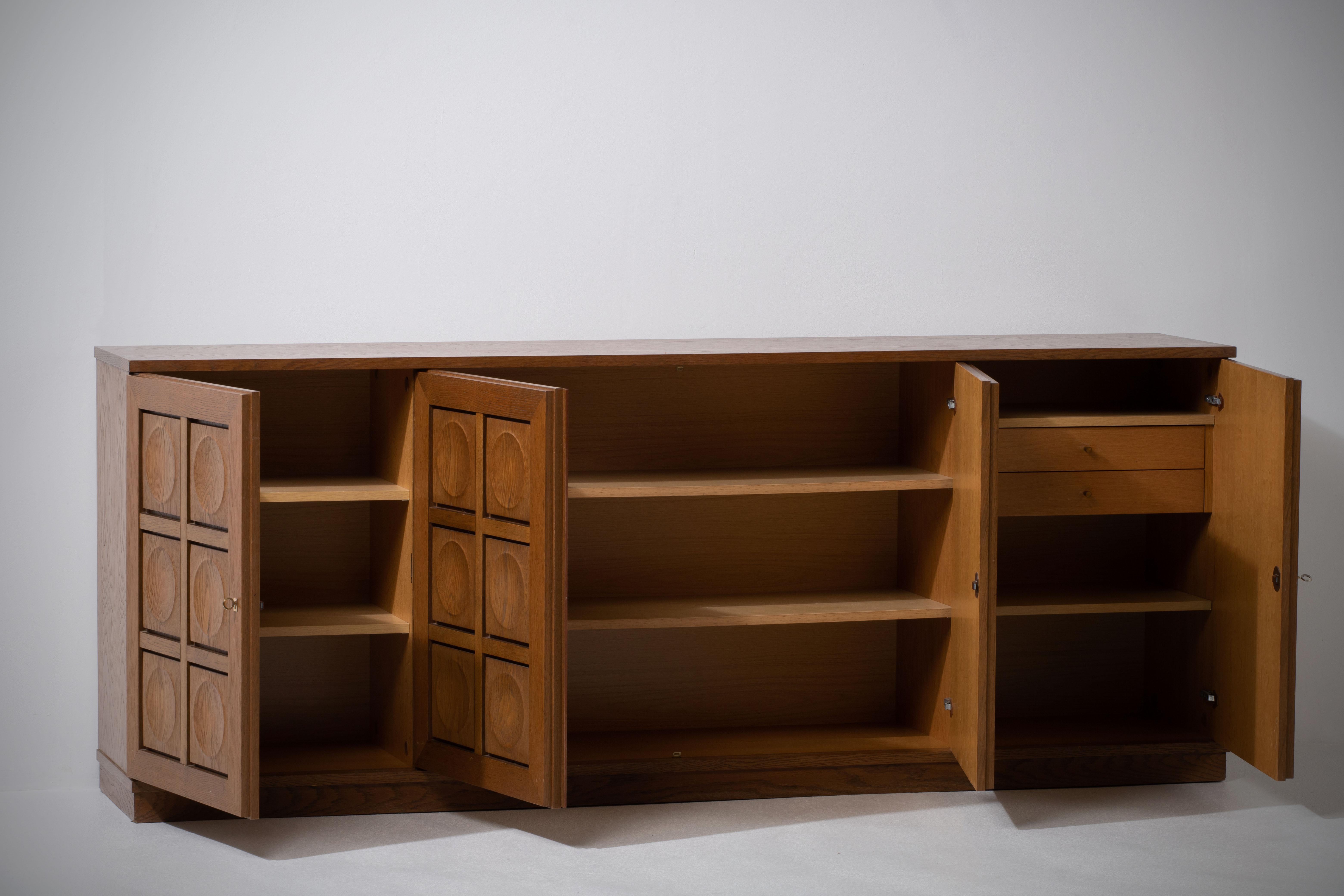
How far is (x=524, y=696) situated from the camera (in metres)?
3.26

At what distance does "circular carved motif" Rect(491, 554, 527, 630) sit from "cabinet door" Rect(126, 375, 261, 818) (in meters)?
0.56

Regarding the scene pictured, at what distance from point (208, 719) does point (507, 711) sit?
69 cm

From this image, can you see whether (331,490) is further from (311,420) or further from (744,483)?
(744,483)

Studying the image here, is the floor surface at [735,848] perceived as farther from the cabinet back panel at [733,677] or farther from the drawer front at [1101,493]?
the drawer front at [1101,493]

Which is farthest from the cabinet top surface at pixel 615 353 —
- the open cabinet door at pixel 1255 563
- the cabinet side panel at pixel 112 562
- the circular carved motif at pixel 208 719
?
the circular carved motif at pixel 208 719

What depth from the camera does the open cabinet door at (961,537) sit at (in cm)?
339

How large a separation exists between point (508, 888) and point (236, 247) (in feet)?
6.38

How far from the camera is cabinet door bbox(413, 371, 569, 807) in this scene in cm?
317

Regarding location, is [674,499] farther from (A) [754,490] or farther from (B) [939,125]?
(B) [939,125]

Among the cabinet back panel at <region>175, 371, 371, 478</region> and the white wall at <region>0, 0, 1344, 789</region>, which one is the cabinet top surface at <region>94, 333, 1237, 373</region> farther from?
the white wall at <region>0, 0, 1344, 789</region>

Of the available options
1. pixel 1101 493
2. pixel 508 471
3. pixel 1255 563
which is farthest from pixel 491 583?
pixel 1255 563

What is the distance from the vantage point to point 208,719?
3.16m

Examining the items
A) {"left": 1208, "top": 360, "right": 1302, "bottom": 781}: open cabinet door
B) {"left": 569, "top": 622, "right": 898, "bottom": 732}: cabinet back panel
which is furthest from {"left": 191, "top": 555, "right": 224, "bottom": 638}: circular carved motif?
{"left": 1208, "top": 360, "right": 1302, "bottom": 781}: open cabinet door

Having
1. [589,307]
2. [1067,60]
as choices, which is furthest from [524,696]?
[1067,60]
